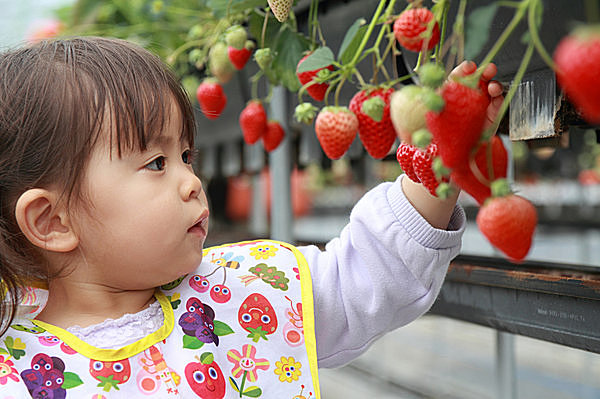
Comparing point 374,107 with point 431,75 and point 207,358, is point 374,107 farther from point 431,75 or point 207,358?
point 207,358

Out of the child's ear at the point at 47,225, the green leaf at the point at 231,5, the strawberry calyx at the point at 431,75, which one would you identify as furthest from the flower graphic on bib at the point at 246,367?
the strawberry calyx at the point at 431,75

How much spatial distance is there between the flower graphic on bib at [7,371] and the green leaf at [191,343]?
0.68 ft

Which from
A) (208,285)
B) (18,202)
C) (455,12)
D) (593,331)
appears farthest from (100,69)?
(593,331)

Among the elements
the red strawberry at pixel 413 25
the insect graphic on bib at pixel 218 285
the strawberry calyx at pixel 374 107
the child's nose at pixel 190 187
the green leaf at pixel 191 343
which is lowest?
the green leaf at pixel 191 343

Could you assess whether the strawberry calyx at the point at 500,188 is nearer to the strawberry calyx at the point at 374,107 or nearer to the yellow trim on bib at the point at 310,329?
the strawberry calyx at the point at 374,107

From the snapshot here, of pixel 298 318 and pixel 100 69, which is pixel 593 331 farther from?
pixel 100 69

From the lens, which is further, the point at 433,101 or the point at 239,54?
the point at 239,54

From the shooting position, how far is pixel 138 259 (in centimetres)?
77

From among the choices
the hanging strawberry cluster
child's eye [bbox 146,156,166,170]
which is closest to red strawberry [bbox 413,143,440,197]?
the hanging strawberry cluster

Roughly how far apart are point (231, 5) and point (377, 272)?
43 cm

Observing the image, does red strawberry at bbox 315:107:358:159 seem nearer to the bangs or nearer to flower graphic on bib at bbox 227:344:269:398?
the bangs

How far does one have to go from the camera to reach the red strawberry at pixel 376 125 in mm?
575

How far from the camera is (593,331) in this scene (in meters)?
0.72

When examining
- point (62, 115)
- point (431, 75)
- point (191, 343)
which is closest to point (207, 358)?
point (191, 343)
